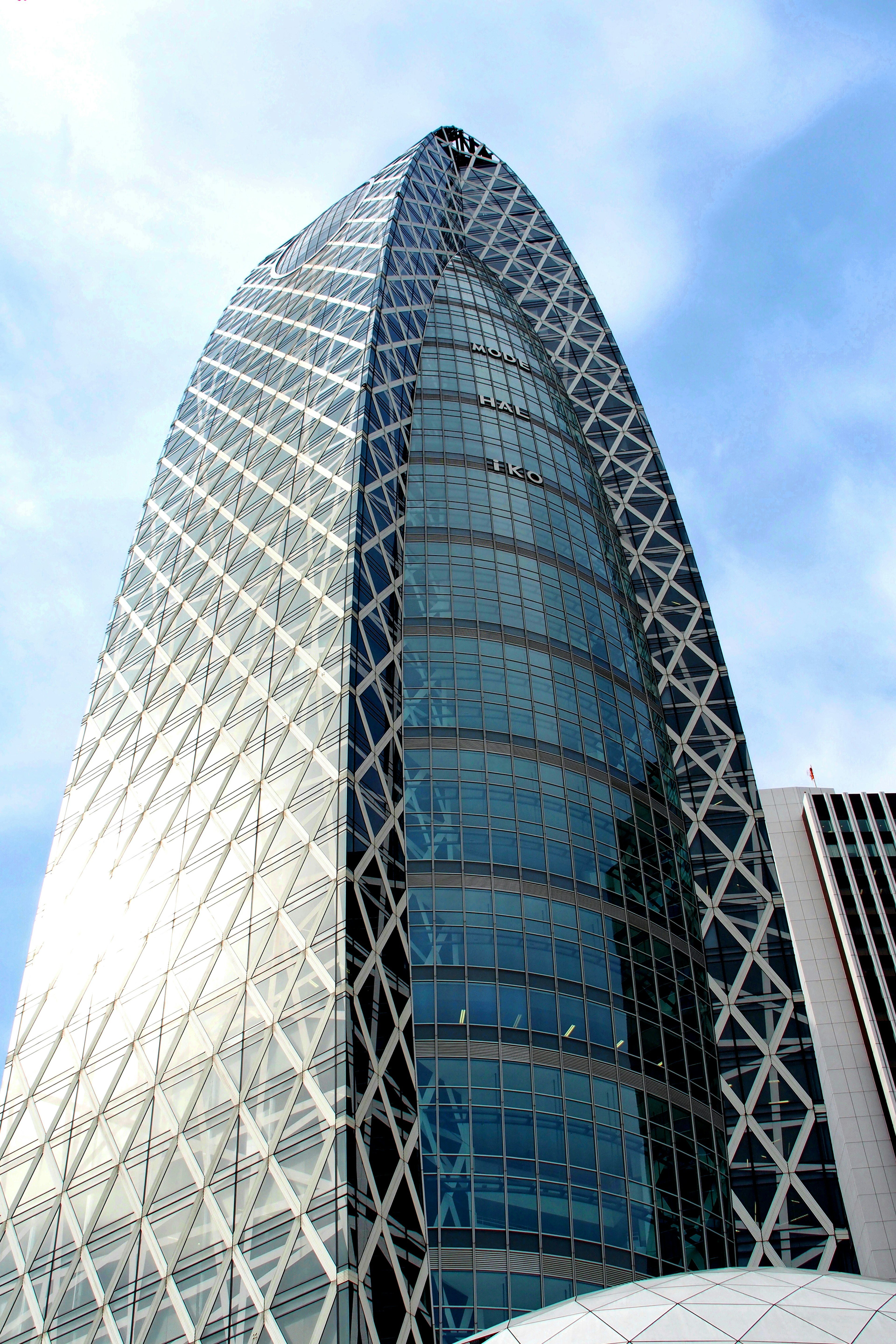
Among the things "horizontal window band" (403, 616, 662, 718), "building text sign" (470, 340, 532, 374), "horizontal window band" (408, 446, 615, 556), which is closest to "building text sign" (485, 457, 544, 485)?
"horizontal window band" (408, 446, 615, 556)

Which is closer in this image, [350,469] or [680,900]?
[680,900]

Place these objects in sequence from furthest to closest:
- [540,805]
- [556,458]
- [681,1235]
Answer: [556,458]
[540,805]
[681,1235]

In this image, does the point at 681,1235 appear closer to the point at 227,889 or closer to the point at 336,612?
the point at 227,889

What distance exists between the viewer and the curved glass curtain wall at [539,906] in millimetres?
48375

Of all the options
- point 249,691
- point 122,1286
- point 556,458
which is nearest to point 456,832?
point 249,691

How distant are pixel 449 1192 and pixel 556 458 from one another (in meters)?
53.2

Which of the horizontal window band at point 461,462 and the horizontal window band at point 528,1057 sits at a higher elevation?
the horizontal window band at point 461,462

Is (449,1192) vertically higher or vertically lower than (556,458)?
lower

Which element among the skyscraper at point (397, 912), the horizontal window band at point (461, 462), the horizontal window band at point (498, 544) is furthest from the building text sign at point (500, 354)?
the horizontal window band at point (498, 544)

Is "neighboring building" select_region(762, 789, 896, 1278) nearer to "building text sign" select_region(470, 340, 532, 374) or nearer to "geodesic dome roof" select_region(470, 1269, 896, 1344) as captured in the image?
"building text sign" select_region(470, 340, 532, 374)

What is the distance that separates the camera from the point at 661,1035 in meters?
57.6

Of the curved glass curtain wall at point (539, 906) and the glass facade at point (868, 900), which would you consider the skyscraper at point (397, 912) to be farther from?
the glass facade at point (868, 900)

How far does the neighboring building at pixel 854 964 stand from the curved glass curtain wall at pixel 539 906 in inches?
891

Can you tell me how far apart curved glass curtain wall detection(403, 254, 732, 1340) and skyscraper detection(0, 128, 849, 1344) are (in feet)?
0.60
